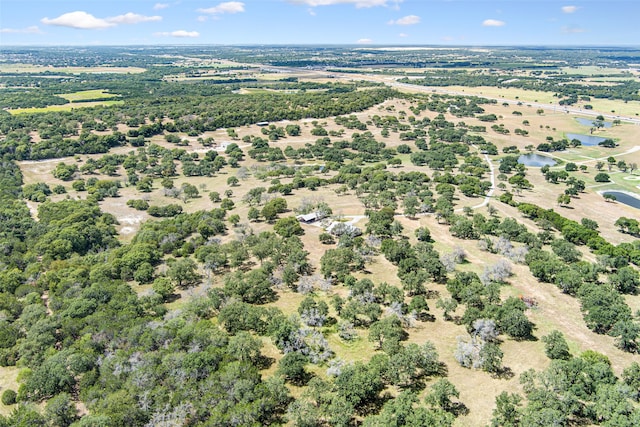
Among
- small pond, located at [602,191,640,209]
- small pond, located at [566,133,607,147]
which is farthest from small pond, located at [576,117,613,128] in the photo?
small pond, located at [602,191,640,209]

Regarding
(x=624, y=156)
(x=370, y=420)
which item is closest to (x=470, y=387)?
(x=370, y=420)

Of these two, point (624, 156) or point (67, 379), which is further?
point (624, 156)

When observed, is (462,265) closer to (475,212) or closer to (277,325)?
(475,212)

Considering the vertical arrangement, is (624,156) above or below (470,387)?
above

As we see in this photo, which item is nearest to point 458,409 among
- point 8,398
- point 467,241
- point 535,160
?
point 467,241

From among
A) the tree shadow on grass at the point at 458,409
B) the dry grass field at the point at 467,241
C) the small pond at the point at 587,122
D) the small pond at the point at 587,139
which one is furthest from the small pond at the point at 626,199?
the small pond at the point at 587,122

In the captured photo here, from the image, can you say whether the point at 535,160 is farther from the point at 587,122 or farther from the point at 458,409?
the point at 458,409

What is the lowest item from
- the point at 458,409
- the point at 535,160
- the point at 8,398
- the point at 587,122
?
the point at 8,398
